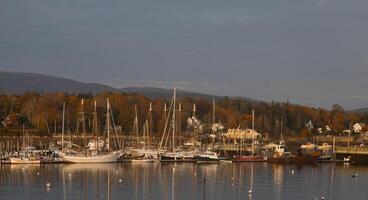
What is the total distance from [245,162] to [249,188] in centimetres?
2610

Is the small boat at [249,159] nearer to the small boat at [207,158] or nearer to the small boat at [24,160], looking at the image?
the small boat at [207,158]

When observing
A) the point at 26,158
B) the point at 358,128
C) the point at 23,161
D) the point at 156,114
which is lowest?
the point at 23,161

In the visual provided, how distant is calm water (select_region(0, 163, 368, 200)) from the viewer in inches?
1781

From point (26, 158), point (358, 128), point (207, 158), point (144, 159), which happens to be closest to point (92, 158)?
point (144, 159)

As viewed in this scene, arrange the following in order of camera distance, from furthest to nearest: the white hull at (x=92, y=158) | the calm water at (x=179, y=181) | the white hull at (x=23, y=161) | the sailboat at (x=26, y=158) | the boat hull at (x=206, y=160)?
the boat hull at (x=206, y=160) < the white hull at (x=92, y=158) < the sailboat at (x=26, y=158) < the white hull at (x=23, y=161) < the calm water at (x=179, y=181)

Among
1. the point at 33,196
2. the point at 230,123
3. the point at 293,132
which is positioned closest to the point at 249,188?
the point at 33,196

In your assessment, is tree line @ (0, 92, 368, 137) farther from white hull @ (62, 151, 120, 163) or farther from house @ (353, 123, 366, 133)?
white hull @ (62, 151, 120, 163)

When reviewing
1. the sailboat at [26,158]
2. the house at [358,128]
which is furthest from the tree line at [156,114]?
the sailboat at [26,158]

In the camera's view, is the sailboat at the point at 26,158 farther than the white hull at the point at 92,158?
No

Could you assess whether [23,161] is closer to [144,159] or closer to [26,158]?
[26,158]

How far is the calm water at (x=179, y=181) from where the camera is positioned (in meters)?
45.2

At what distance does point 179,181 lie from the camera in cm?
5291

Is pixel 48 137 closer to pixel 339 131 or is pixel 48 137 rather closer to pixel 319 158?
pixel 319 158

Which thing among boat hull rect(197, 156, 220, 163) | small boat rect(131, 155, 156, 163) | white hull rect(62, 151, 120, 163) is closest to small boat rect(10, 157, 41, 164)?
white hull rect(62, 151, 120, 163)
